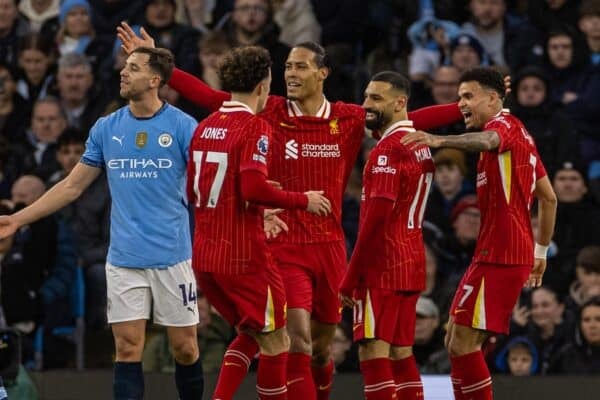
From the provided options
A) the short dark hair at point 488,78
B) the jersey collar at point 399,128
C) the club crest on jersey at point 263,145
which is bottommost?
the club crest on jersey at point 263,145

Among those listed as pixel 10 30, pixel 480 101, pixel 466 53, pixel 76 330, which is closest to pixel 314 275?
pixel 480 101

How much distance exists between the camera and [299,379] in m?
9.05

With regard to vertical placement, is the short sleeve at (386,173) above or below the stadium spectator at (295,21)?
below

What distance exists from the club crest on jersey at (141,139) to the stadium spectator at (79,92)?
5185 millimetres

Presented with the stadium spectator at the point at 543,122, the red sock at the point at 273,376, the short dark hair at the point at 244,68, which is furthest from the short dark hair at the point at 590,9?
the red sock at the point at 273,376

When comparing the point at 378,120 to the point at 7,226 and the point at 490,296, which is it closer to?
the point at 490,296

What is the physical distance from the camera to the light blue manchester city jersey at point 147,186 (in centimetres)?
884

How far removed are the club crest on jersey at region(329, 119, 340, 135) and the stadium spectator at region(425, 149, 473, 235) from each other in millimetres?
3511

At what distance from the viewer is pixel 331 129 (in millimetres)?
9430

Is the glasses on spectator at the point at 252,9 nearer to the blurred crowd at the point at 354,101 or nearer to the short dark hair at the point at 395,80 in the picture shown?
the blurred crowd at the point at 354,101

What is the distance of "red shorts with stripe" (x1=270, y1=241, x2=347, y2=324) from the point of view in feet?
30.1

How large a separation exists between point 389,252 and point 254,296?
0.83 meters

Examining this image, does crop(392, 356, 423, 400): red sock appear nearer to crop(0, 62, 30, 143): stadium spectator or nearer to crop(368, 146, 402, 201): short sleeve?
crop(368, 146, 402, 201): short sleeve

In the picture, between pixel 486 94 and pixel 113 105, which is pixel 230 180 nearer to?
pixel 486 94
